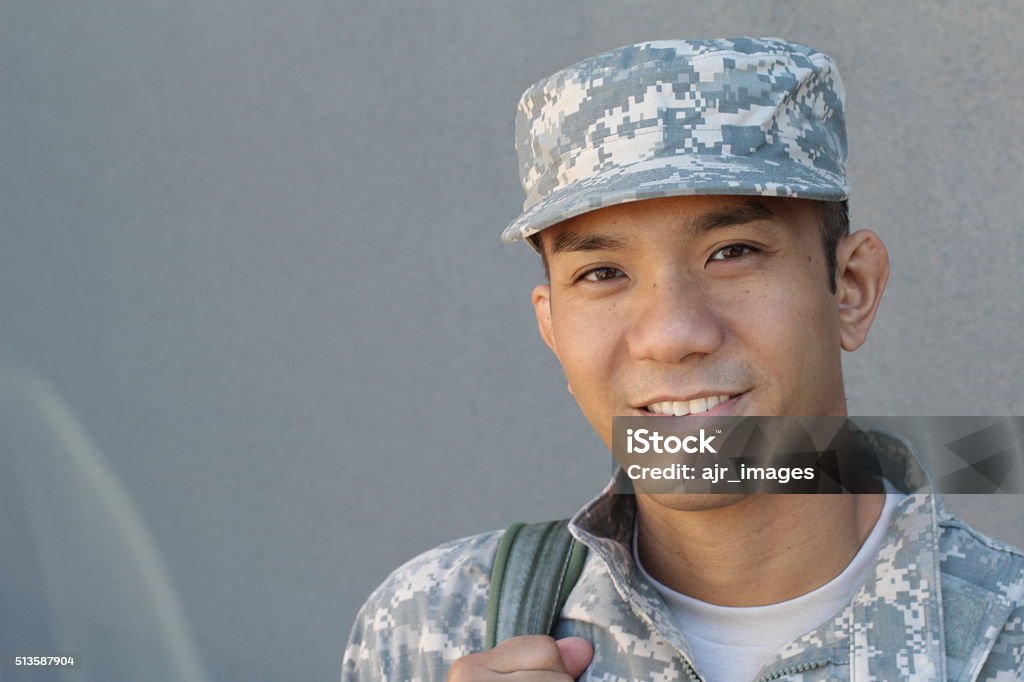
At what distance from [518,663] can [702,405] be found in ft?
1.35

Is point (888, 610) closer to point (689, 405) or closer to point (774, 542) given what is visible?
point (774, 542)

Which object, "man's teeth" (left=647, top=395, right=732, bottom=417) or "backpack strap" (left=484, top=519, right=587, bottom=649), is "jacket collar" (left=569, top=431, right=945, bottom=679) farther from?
"man's teeth" (left=647, top=395, right=732, bottom=417)

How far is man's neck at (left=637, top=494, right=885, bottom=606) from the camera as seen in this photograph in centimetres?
178

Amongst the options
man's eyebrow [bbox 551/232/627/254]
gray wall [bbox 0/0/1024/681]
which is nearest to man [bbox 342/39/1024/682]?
man's eyebrow [bbox 551/232/627/254]

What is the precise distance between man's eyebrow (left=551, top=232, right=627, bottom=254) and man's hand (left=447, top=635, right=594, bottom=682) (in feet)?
1.72

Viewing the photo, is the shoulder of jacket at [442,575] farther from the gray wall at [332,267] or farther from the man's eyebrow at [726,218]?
the gray wall at [332,267]

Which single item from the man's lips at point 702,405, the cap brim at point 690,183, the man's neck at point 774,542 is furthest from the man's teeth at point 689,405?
the cap brim at point 690,183

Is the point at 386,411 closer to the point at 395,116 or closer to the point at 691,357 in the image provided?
the point at 395,116

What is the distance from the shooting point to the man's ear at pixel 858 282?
184cm

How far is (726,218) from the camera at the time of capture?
1.69 meters

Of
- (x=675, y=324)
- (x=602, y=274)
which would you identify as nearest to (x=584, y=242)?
(x=602, y=274)

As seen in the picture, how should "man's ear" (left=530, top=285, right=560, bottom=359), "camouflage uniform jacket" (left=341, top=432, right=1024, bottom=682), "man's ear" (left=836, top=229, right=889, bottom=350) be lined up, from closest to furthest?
1. "camouflage uniform jacket" (left=341, top=432, right=1024, bottom=682)
2. "man's ear" (left=836, top=229, right=889, bottom=350)
3. "man's ear" (left=530, top=285, right=560, bottom=359)

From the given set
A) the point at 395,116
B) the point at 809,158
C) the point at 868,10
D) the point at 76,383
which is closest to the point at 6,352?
the point at 76,383

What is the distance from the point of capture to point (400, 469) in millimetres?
3480
